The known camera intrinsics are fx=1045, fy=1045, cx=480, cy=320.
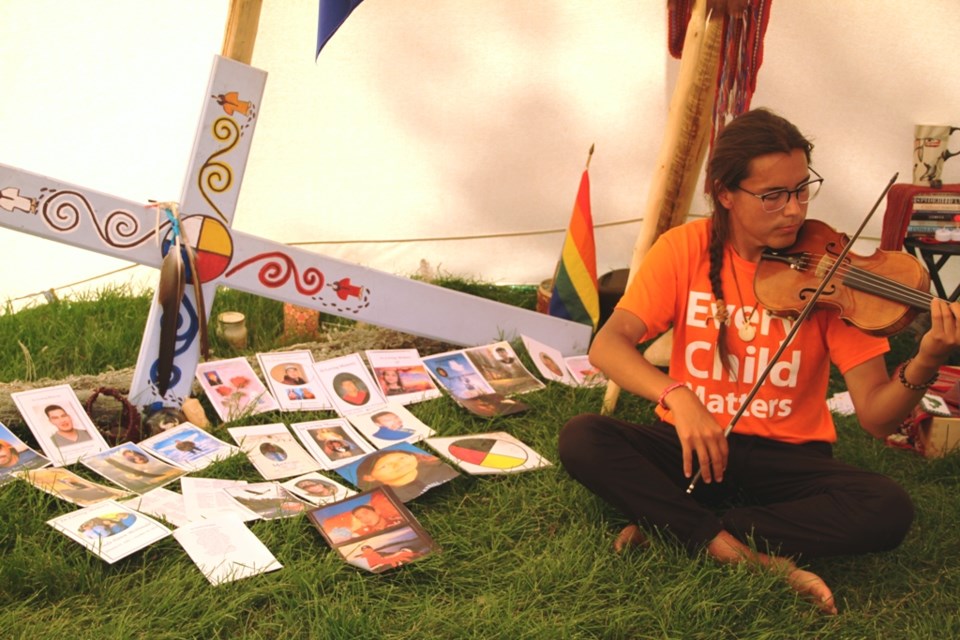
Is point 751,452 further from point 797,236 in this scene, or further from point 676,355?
point 797,236

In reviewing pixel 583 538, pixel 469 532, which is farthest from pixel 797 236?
pixel 469 532

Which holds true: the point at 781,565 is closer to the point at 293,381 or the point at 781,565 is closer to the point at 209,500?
the point at 209,500

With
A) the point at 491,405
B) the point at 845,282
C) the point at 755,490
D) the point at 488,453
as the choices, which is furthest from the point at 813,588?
the point at 491,405

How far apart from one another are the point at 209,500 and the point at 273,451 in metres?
0.30

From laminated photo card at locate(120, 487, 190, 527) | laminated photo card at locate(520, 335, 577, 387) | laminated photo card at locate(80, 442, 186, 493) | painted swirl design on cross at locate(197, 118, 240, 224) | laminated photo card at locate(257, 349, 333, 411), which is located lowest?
laminated photo card at locate(80, 442, 186, 493)

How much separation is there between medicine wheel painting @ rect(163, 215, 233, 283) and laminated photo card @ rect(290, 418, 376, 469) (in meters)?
0.47

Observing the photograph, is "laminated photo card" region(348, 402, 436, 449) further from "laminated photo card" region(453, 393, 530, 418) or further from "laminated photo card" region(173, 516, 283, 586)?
"laminated photo card" region(173, 516, 283, 586)

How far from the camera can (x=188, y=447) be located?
8.64ft

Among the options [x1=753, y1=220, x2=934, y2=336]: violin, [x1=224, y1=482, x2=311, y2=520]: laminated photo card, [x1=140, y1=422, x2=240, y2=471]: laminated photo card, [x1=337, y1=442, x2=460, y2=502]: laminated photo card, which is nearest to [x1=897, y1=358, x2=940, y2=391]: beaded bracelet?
[x1=753, y1=220, x2=934, y2=336]: violin

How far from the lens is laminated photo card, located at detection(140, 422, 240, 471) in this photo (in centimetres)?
257

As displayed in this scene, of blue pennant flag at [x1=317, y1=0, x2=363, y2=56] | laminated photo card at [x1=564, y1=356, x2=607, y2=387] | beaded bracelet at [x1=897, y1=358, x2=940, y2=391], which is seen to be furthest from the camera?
laminated photo card at [x1=564, y1=356, x2=607, y2=387]

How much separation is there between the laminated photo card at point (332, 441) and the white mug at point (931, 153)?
2.02 meters

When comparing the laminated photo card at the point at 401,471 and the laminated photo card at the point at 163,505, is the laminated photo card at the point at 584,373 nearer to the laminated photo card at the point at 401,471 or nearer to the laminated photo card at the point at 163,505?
the laminated photo card at the point at 401,471

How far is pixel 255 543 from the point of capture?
7.19 feet
